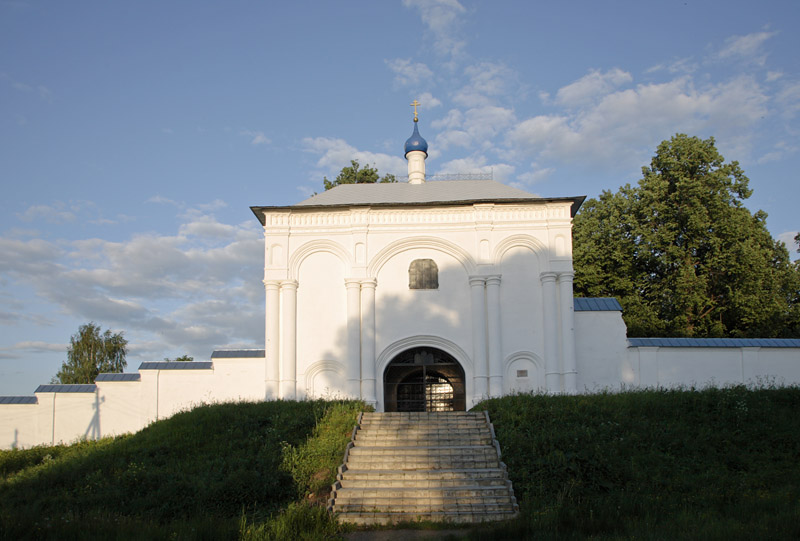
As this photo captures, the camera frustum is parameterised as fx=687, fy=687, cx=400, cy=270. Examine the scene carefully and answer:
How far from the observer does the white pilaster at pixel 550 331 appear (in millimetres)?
18050

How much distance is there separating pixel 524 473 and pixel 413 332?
746 cm

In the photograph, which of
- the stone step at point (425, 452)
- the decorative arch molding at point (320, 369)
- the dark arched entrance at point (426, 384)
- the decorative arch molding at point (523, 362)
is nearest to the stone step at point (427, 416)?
the stone step at point (425, 452)

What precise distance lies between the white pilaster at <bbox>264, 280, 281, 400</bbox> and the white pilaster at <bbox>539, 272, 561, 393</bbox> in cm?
716

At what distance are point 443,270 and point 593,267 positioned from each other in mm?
9832

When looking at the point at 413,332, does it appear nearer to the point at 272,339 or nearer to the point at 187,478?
the point at 272,339

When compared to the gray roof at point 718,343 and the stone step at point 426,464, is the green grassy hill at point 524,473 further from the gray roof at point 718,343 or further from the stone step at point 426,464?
the gray roof at point 718,343

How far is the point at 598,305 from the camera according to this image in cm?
1964

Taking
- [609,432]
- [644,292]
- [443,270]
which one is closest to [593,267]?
[644,292]

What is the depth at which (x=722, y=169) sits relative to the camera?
25.8 m

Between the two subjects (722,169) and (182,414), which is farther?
(722,169)

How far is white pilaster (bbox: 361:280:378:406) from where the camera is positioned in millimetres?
18016

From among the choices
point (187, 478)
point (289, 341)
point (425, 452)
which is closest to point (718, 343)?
point (425, 452)

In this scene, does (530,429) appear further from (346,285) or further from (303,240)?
(303,240)

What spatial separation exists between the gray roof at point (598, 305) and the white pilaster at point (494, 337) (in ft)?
8.04
